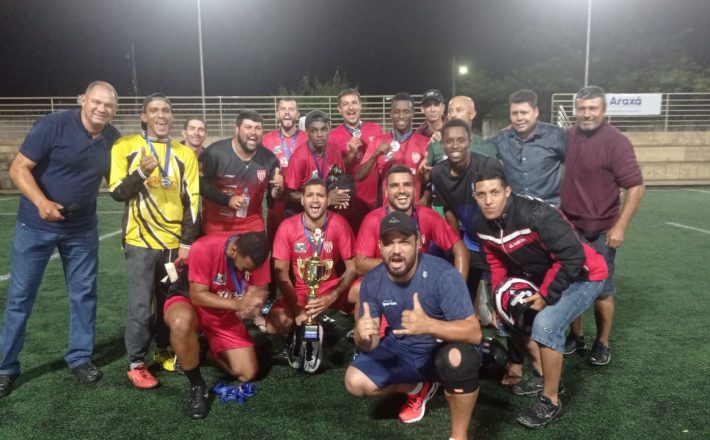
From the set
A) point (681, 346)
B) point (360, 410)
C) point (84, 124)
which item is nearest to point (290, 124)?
point (84, 124)

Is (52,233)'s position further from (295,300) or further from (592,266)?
(592,266)

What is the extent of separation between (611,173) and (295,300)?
285 centimetres

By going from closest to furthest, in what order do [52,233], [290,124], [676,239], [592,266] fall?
[592,266], [52,233], [290,124], [676,239]

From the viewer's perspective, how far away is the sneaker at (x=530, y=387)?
4.18 metres

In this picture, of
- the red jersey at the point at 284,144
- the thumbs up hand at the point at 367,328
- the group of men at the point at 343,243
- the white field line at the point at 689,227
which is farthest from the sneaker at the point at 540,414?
the white field line at the point at 689,227

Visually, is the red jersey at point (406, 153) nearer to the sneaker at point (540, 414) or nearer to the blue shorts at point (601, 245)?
the blue shorts at point (601, 245)

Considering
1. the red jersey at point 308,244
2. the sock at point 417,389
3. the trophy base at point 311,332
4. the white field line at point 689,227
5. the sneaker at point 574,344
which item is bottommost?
the sneaker at point 574,344

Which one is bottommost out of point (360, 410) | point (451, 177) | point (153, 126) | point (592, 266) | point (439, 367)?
point (360, 410)

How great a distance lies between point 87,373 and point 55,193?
1428mm

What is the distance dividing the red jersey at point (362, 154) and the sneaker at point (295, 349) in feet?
6.19

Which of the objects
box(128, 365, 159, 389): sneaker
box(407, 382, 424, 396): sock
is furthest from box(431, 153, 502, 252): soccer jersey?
box(128, 365, 159, 389): sneaker

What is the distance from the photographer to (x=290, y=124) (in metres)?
6.59

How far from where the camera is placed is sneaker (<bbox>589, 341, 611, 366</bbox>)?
472 centimetres

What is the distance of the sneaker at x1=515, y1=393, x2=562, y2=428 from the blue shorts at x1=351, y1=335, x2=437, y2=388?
0.62 metres
